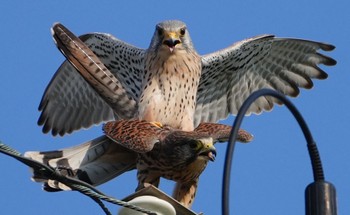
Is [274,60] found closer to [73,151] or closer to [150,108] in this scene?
[150,108]

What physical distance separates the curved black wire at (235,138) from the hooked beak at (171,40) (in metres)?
3.84

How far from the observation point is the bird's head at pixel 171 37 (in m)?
9.58

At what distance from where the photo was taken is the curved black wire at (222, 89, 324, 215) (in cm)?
510

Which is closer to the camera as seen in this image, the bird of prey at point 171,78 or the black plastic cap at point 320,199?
the black plastic cap at point 320,199

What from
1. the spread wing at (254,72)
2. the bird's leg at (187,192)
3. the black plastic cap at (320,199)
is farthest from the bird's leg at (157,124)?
the black plastic cap at (320,199)

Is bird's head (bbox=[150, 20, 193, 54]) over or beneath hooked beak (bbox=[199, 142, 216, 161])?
over

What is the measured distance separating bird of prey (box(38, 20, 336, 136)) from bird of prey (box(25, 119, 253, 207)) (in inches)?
16.2

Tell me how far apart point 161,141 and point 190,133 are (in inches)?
9.6

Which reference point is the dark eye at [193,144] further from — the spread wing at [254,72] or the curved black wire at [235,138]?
the curved black wire at [235,138]

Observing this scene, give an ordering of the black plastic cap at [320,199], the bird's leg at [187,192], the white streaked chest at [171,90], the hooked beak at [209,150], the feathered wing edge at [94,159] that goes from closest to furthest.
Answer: the black plastic cap at [320,199] < the hooked beak at [209,150] < the feathered wing edge at [94,159] < the bird's leg at [187,192] < the white streaked chest at [171,90]

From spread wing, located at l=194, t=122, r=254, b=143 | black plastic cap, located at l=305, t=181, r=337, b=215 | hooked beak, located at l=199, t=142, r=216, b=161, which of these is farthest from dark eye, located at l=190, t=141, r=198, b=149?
black plastic cap, located at l=305, t=181, r=337, b=215

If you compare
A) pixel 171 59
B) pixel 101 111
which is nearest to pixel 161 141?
pixel 171 59

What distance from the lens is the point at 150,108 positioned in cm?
952

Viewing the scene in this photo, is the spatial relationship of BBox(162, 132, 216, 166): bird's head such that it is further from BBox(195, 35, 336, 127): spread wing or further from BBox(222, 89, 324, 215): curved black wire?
BBox(222, 89, 324, 215): curved black wire
